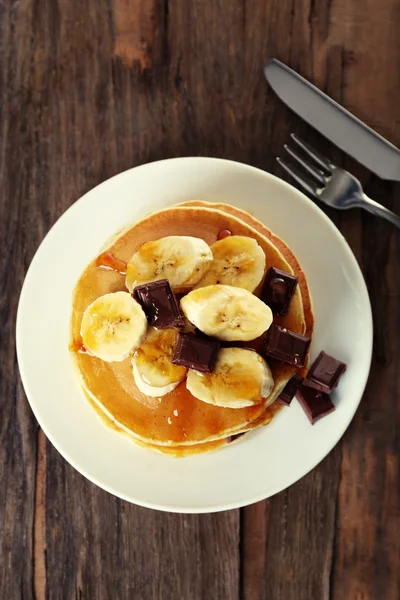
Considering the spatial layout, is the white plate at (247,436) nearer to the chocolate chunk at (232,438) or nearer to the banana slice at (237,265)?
the chocolate chunk at (232,438)

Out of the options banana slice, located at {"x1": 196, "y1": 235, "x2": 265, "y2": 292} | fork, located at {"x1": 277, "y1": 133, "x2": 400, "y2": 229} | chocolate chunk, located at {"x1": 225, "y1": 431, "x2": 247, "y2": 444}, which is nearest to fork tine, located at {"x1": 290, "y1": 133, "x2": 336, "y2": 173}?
fork, located at {"x1": 277, "y1": 133, "x2": 400, "y2": 229}

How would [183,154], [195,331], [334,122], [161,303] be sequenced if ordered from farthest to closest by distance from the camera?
[183,154], [334,122], [195,331], [161,303]

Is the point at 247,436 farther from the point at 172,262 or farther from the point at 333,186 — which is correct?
the point at 333,186

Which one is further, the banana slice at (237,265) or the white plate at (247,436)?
the white plate at (247,436)

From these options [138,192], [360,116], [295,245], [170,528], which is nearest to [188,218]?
[138,192]

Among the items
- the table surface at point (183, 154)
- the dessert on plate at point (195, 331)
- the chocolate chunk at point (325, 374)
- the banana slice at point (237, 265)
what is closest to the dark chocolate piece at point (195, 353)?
the dessert on plate at point (195, 331)

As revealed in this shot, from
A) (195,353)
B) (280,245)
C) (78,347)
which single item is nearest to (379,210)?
(280,245)

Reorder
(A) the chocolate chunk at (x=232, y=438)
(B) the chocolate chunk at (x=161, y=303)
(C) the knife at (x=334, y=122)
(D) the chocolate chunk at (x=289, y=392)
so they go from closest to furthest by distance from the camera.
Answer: (B) the chocolate chunk at (x=161, y=303)
(D) the chocolate chunk at (x=289, y=392)
(A) the chocolate chunk at (x=232, y=438)
(C) the knife at (x=334, y=122)

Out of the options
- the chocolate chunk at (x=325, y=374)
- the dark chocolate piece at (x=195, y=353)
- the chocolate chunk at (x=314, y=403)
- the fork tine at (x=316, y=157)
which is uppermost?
the fork tine at (x=316, y=157)
